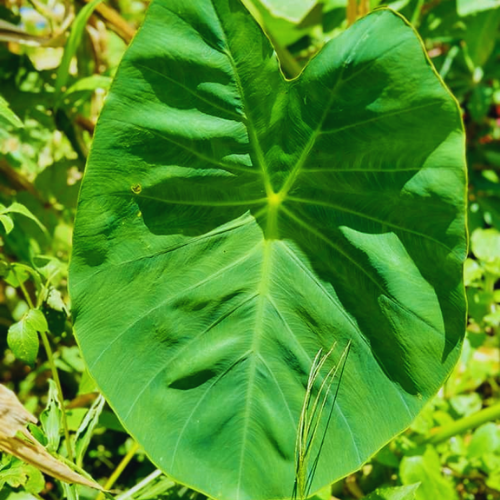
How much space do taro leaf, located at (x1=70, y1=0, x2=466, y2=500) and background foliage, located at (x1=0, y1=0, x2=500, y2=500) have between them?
0.42ft

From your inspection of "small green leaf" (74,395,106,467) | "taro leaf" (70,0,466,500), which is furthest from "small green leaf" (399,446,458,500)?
"small green leaf" (74,395,106,467)

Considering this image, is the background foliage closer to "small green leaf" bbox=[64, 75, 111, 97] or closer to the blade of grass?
"small green leaf" bbox=[64, 75, 111, 97]

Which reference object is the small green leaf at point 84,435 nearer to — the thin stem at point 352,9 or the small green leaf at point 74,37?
the small green leaf at point 74,37

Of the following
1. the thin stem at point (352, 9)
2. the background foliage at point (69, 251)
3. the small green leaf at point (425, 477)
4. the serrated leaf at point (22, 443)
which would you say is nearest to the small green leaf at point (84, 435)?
the background foliage at point (69, 251)

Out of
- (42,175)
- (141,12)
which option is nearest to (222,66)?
(42,175)

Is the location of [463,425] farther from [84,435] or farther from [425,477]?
[84,435]

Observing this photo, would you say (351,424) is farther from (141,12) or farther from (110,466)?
(141,12)

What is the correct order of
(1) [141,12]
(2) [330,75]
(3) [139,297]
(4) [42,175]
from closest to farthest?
(2) [330,75] < (3) [139,297] < (4) [42,175] < (1) [141,12]

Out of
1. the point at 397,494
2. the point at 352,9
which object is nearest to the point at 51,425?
the point at 397,494

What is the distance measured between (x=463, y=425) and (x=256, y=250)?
602mm

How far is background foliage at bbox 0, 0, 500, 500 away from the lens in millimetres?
1098

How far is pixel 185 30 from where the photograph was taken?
0.85 m

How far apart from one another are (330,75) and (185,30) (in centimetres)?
19

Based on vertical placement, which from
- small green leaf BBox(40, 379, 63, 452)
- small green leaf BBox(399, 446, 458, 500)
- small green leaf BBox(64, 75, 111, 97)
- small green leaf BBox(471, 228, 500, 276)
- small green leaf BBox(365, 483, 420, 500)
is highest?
small green leaf BBox(64, 75, 111, 97)
